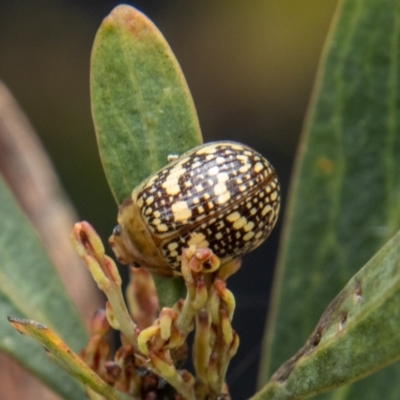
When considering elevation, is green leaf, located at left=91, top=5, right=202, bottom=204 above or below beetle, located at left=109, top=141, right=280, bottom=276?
above

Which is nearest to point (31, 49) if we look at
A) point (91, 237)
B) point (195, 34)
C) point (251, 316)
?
point (195, 34)

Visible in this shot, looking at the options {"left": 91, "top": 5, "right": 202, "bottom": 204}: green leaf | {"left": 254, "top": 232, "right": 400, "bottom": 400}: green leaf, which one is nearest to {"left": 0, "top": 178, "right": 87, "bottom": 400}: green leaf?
{"left": 91, "top": 5, "right": 202, "bottom": 204}: green leaf

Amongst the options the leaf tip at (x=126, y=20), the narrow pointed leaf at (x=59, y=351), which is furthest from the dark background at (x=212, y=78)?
the narrow pointed leaf at (x=59, y=351)

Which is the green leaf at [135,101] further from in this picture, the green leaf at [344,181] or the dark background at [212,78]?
the dark background at [212,78]

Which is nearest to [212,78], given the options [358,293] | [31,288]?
[31,288]

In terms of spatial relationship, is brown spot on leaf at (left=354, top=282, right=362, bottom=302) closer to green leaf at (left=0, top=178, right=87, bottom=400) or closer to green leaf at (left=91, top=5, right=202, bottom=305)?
green leaf at (left=91, top=5, right=202, bottom=305)

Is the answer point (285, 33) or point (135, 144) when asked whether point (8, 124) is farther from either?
point (285, 33)
